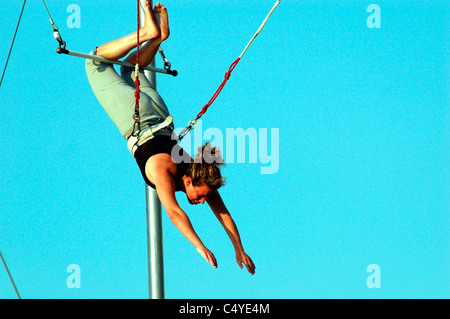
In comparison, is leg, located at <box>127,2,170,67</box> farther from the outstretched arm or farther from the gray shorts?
the outstretched arm

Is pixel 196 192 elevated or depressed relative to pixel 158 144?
depressed

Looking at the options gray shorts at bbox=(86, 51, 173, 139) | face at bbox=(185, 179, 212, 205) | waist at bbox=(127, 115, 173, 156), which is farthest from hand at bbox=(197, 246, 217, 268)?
gray shorts at bbox=(86, 51, 173, 139)

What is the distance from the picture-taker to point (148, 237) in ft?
26.1

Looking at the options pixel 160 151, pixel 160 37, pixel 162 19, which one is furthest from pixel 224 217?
pixel 162 19

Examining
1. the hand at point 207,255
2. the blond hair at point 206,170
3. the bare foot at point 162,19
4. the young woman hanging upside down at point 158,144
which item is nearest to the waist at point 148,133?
the young woman hanging upside down at point 158,144

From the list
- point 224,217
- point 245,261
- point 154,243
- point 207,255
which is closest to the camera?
point 207,255

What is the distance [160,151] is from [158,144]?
7 centimetres

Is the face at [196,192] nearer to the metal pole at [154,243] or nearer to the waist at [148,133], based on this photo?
the waist at [148,133]

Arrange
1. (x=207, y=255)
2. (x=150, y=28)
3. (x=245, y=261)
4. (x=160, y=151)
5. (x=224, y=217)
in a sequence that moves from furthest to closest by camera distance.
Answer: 1. (x=150, y=28)
2. (x=224, y=217)
3. (x=245, y=261)
4. (x=160, y=151)
5. (x=207, y=255)

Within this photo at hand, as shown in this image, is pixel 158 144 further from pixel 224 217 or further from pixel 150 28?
pixel 150 28

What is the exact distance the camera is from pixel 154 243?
25.9 ft
